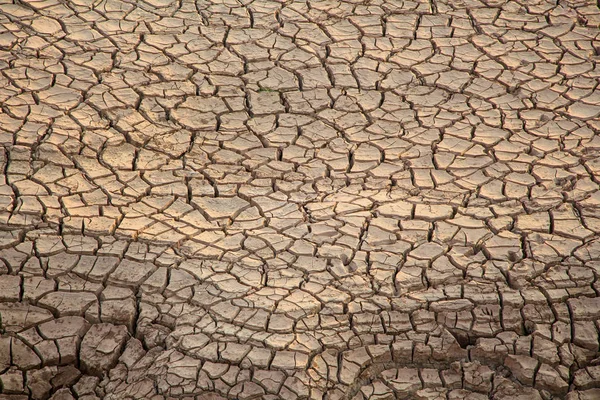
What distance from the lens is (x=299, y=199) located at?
4043 mm

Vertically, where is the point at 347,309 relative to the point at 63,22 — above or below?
below

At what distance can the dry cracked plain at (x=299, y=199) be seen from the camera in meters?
3.22

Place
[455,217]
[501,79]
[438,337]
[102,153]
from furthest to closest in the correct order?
[501,79] → [102,153] → [455,217] → [438,337]

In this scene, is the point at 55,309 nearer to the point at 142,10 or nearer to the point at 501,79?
the point at 142,10

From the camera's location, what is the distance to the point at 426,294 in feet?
11.5

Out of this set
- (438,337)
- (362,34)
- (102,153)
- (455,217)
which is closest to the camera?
(438,337)

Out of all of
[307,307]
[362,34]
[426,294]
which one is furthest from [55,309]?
[362,34]

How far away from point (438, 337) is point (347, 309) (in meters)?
0.42

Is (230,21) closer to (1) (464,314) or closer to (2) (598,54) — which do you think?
(2) (598,54)

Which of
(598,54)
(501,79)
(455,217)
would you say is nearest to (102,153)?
(455,217)

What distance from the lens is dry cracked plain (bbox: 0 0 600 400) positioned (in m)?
3.22

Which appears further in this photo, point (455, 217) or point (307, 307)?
point (455, 217)

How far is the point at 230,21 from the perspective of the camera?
5.29m

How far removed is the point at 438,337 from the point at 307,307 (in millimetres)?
590
